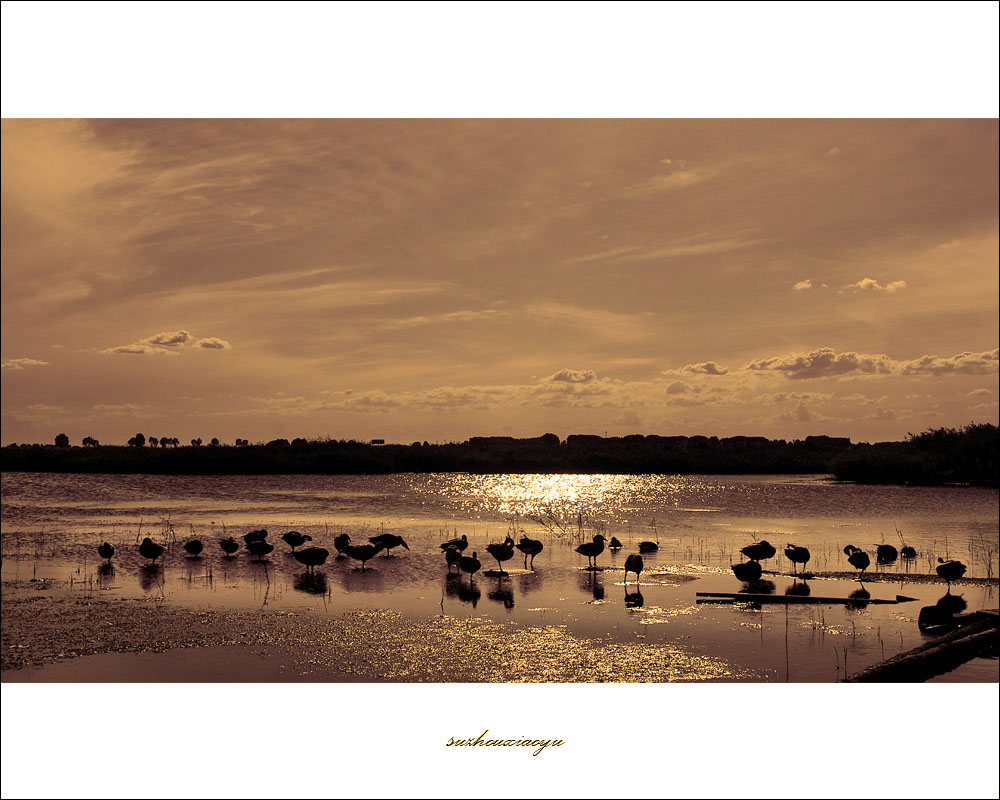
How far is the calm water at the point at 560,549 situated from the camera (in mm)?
9523

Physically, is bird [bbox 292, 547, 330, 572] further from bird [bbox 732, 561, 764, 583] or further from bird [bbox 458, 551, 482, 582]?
bird [bbox 732, 561, 764, 583]

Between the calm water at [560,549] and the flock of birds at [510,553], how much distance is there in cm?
25

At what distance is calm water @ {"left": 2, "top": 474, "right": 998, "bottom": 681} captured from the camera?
9523 mm

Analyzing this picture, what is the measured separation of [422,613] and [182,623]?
2656mm

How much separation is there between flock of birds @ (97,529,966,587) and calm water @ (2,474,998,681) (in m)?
0.25

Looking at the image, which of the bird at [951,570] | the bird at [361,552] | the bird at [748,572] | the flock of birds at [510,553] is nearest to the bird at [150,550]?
the flock of birds at [510,553]

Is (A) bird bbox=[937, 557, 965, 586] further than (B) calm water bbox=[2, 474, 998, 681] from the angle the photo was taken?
Yes

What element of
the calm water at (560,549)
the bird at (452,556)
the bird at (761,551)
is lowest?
the calm water at (560,549)

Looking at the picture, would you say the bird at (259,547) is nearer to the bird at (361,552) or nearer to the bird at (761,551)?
the bird at (361,552)

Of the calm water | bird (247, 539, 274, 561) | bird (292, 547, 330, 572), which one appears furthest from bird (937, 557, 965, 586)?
bird (247, 539, 274, 561)

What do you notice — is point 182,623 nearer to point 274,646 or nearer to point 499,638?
point 274,646

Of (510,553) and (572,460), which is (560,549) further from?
(572,460)

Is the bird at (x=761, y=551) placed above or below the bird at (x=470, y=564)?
above

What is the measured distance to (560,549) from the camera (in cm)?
1664
